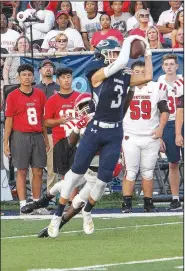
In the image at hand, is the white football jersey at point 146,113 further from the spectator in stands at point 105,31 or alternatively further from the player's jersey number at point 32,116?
the spectator in stands at point 105,31

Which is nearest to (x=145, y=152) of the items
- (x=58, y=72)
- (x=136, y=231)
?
(x=58, y=72)

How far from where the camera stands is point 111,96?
10.5 meters

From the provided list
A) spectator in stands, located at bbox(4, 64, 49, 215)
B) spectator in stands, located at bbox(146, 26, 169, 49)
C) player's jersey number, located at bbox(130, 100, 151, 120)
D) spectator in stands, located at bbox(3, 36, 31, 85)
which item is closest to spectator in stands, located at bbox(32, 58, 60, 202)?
spectator in stands, located at bbox(3, 36, 31, 85)

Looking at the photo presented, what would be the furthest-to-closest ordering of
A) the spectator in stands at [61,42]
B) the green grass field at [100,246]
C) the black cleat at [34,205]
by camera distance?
the spectator in stands at [61,42]
the black cleat at [34,205]
the green grass field at [100,246]

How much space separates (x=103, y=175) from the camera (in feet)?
34.0

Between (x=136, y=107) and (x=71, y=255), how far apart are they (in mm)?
4689

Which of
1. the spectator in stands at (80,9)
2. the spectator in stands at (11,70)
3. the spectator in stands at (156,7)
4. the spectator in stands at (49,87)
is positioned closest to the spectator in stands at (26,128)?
the spectator in stands at (49,87)

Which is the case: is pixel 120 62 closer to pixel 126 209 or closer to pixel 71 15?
pixel 126 209

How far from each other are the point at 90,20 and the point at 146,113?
450 cm

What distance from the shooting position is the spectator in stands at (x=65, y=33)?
16.5m

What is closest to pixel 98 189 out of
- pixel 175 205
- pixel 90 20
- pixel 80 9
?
pixel 175 205

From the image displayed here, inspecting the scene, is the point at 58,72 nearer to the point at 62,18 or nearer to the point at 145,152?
the point at 145,152

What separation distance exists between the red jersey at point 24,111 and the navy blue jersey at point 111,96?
301cm

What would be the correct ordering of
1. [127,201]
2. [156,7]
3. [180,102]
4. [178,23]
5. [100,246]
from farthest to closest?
[156,7] → [178,23] → [180,102] → [127,201] → [100,246]
